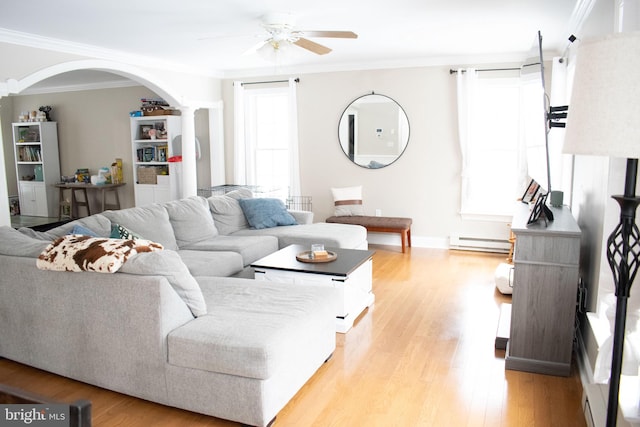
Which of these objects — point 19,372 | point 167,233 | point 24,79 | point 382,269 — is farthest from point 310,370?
point 24,79

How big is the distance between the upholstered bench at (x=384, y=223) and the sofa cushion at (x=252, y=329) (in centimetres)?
331

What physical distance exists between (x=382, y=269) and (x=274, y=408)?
3297mm

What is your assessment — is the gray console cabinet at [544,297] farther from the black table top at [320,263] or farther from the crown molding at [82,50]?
the crown molding at [82,50]

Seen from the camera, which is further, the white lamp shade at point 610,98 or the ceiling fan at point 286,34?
the ceiling fan at point 286,34

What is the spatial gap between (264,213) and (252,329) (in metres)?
3.11

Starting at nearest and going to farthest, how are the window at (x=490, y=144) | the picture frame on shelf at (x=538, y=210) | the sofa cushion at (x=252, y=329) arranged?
the sofa cushion at (x=252, y=329) < the picture frame on shelf at (x=538, y=210) < the window at (x=490, y=144)

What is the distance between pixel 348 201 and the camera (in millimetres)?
6977

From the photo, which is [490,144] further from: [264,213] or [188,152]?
[188,152]

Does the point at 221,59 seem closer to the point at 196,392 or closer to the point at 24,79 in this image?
the point at 24,79

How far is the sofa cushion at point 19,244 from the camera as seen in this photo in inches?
119

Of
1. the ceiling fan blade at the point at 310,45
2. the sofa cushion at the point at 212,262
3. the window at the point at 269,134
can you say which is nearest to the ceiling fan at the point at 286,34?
the ceiling fan blade at the point at 310,45

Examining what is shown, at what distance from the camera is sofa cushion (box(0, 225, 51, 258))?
3.03m

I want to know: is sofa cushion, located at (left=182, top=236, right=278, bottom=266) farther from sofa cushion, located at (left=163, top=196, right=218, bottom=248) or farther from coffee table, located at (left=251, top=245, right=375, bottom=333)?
coffee table, located at (left=251, top=245, right=375, bottom=333)

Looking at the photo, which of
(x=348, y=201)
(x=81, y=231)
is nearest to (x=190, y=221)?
(x=81, y=231)
